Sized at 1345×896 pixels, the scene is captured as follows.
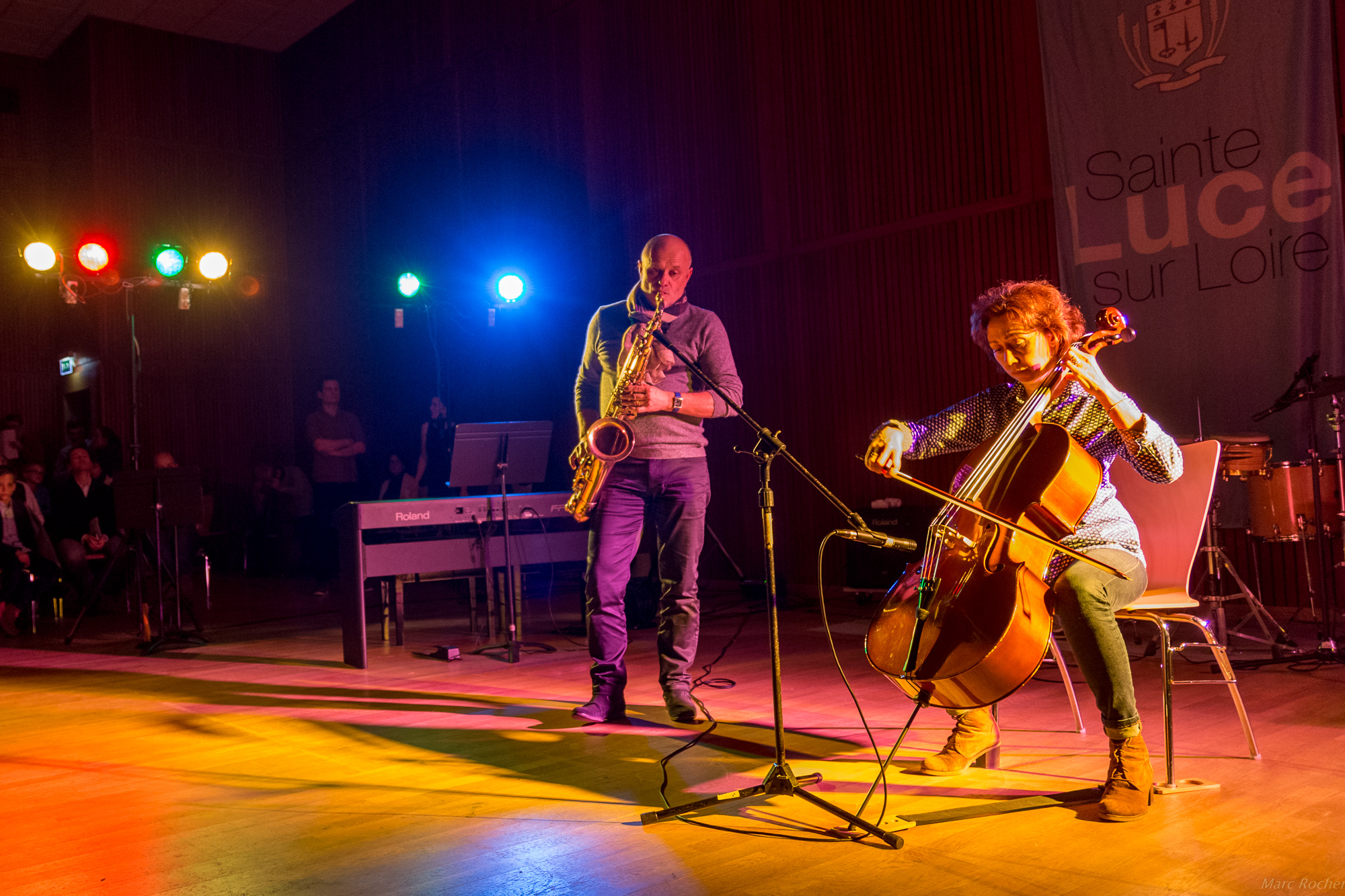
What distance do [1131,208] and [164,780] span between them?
5075 mm

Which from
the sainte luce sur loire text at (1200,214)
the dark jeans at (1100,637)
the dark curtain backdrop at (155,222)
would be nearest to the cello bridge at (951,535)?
the dark jeans at (1100,637)

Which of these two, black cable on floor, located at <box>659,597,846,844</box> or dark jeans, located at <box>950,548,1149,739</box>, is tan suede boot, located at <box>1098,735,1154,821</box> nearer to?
dark jeans, located at <box>950,548,1149,739</box>

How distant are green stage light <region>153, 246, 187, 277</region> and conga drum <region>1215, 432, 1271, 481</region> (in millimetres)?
6024

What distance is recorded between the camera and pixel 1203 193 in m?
5.38

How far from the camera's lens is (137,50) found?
35.7 ft

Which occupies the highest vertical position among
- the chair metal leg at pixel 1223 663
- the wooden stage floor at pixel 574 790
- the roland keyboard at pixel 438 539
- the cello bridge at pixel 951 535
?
the cello bridge at pixel 951 535

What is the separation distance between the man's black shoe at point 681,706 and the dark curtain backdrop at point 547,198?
11.6 feet

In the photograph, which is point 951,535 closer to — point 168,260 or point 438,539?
point 438,539

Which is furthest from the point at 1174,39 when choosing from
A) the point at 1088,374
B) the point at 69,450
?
the point at 69,450

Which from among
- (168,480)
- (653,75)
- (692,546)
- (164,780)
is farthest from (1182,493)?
(653,75)

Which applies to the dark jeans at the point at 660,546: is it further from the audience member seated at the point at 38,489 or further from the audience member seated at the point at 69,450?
the audience member seated at the point at 69,450

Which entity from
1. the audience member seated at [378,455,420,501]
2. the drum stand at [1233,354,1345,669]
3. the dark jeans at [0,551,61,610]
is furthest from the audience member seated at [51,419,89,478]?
the drum stand at [1233,354,1345,669]

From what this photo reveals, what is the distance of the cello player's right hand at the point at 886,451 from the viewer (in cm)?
241

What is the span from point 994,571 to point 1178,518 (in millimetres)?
1109
